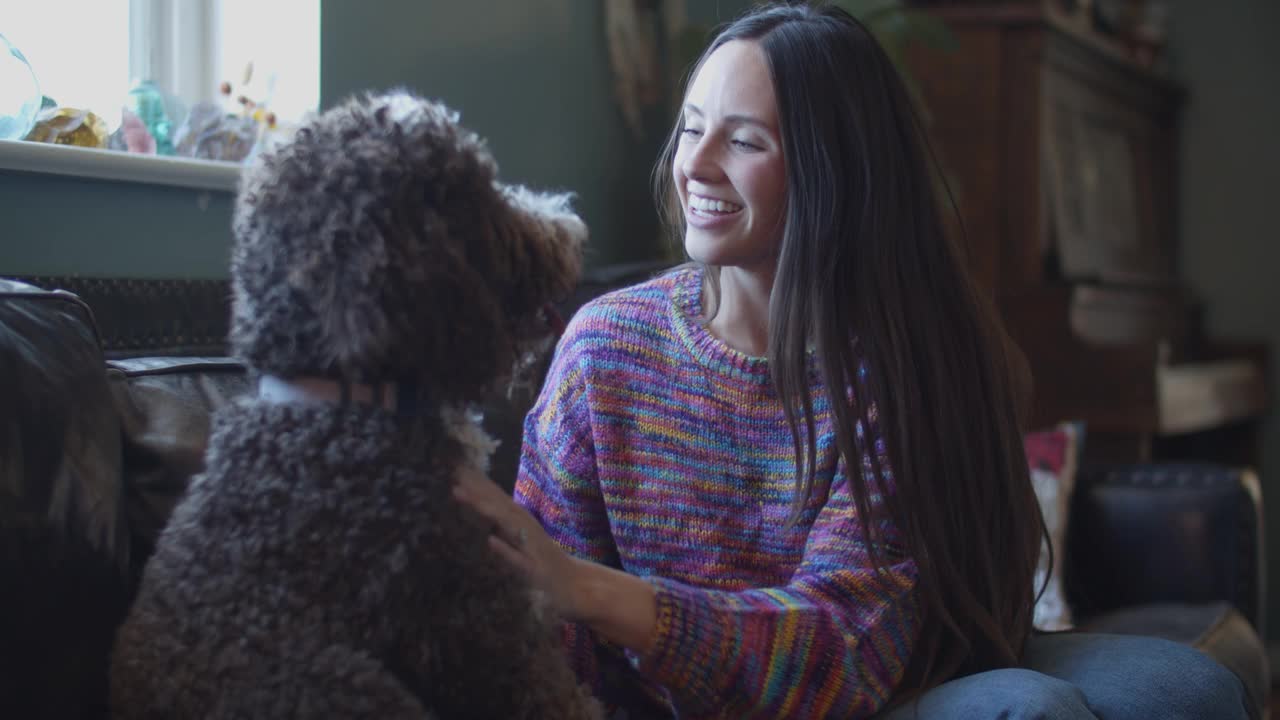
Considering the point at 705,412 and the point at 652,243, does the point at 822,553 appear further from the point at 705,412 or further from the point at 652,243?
the point at 652,243

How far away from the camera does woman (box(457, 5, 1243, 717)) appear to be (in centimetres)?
132

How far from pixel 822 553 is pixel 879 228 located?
0.39m

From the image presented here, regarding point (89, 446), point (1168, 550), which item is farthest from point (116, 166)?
point (1168, 550)

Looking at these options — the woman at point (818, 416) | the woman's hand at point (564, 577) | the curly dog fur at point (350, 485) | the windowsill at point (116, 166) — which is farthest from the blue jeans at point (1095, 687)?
the windowsill at point (116, 166)

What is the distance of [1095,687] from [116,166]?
143 cm

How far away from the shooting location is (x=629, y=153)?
2.90 m

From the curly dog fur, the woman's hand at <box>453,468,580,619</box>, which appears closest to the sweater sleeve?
the woman's hand at <box>453,468,580,619</box>

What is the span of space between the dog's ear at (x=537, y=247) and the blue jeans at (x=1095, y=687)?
582mm

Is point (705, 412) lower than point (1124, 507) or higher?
higher

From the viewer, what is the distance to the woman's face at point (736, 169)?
4.46ft

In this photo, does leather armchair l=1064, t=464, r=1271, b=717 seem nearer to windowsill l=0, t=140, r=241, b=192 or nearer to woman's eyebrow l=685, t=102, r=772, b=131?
woman's eyebrow l=685, t=102, r=772, b=131

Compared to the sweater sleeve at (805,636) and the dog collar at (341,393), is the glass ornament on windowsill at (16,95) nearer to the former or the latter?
the dog collar at (341,393)

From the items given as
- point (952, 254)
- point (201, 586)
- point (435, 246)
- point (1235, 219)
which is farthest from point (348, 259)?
point (1235, 219)

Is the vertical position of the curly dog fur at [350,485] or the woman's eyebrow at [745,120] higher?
the woman's eyebrow at [745,120]
